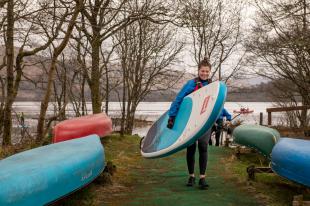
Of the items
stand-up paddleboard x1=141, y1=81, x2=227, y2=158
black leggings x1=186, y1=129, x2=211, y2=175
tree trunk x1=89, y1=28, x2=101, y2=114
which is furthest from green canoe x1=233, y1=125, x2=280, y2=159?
tree trunk x1=89, y1=28, x2=101, y2=114

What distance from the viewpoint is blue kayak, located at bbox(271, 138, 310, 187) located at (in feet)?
13.6

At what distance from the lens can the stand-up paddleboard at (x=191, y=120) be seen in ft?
16.0

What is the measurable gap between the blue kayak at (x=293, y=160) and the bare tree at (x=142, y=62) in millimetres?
12456

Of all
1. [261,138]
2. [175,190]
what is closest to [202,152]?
[175,190]

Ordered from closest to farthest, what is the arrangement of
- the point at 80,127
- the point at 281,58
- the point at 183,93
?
1. the point at 183,93
2. the point at 80,127
3. the point at 281,58

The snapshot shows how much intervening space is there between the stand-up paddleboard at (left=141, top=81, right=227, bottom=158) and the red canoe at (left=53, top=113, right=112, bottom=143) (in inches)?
156

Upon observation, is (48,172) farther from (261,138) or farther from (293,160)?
(261,138)

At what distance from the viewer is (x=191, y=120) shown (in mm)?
5270

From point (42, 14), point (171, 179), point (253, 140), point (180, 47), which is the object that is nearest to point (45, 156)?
point (171, 179)

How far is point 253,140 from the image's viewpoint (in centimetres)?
796

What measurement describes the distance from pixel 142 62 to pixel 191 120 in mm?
15989

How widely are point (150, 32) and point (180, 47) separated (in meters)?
3.07

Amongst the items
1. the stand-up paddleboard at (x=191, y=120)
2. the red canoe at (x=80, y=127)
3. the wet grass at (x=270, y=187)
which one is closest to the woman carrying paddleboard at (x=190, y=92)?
the stand-up paddleboard at (x=191, y=120)

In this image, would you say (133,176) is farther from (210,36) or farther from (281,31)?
(210,36)
